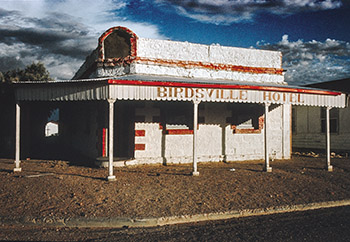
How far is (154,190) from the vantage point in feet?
23.1

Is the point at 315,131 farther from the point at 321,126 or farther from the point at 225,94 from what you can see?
the point at 225,94

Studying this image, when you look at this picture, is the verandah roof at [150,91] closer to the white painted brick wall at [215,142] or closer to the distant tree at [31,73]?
the white painted brick wall at [215,142]

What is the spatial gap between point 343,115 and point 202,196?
45.3ft

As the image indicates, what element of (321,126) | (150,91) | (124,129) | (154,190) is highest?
(150,91)

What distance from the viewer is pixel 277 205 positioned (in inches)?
238

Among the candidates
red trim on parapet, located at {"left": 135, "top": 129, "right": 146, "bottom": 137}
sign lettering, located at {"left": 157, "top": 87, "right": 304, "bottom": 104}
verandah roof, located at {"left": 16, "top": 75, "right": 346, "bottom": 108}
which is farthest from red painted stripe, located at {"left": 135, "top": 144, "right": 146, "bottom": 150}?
sign lettering, located at {"left": 157, "top": 87, "right": 304, "bottom": 104}

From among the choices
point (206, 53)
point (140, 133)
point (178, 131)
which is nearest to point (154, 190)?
point (140, 133)

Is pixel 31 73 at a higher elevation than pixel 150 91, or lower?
higher

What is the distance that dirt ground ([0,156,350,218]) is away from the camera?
5609 mm

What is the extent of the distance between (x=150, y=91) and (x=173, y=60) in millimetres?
4101

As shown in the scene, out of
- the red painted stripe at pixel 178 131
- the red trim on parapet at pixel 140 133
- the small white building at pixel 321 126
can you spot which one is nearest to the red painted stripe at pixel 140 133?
the red trim on parapet at pixel 140 133

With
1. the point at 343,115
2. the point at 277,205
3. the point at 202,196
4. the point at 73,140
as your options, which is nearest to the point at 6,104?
the point at 73,140

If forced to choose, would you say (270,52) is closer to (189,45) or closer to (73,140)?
(189,45)

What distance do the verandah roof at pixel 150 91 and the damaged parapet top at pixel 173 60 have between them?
2.95 meters
